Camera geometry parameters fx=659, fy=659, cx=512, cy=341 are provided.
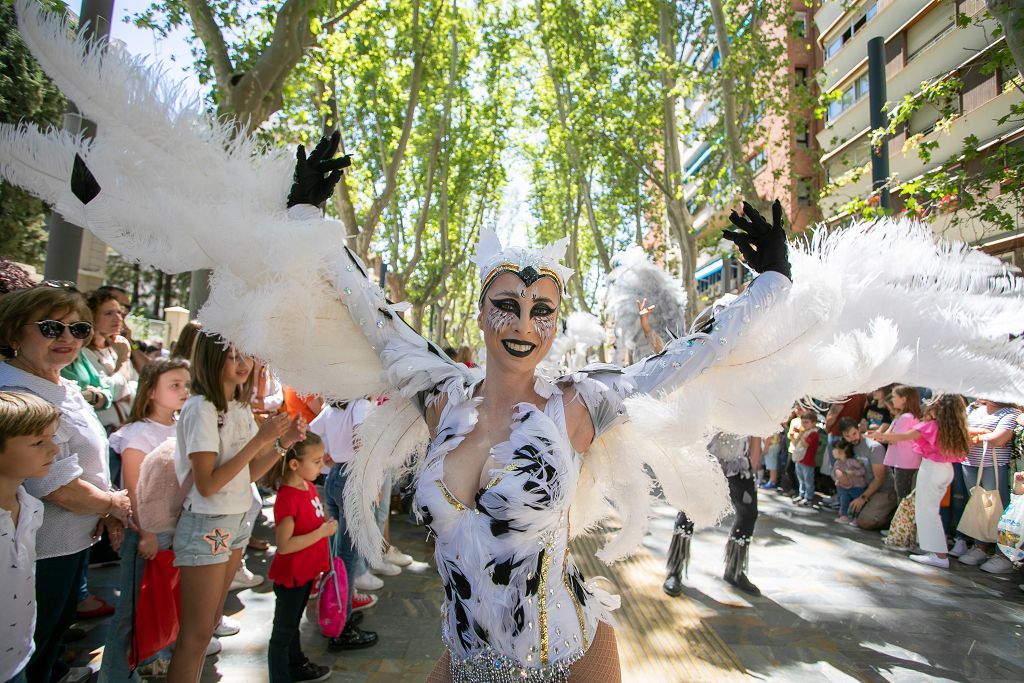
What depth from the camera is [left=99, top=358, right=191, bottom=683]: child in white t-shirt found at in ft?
9.22

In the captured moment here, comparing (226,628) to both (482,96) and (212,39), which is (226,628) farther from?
(482,96)

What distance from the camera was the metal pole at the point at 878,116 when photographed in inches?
273

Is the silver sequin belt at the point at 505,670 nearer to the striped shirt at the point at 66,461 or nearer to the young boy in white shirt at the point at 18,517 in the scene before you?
the young boy in white shirt at the point at 18,517

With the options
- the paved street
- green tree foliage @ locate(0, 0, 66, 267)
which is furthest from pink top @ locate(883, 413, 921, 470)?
green tree foliage @ locate(0, 0, 66, 267)

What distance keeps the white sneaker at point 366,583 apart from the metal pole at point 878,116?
603 centimetres

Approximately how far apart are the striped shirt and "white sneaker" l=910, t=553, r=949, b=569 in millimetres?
6974

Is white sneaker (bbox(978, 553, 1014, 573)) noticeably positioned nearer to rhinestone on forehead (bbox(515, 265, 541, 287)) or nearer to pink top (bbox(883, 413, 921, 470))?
pink top (bbox(883, 413, 921, 470))

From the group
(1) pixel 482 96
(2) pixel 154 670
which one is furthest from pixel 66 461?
(1) pixel 482 96

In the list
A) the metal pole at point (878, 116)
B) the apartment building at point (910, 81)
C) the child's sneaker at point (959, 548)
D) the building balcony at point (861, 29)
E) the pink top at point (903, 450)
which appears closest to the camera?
the child's sneaker at point (959, 548)

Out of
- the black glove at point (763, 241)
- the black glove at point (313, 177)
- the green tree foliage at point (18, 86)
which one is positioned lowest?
the black glove at point (763, 241)

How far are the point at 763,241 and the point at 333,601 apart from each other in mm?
3157

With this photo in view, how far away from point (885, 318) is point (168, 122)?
2.45 m

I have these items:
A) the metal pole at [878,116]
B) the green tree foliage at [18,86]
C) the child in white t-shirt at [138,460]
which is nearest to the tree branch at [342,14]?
the green tree foliage at [18,86]

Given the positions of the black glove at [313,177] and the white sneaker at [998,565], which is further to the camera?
the white sneaker at [998,565]
